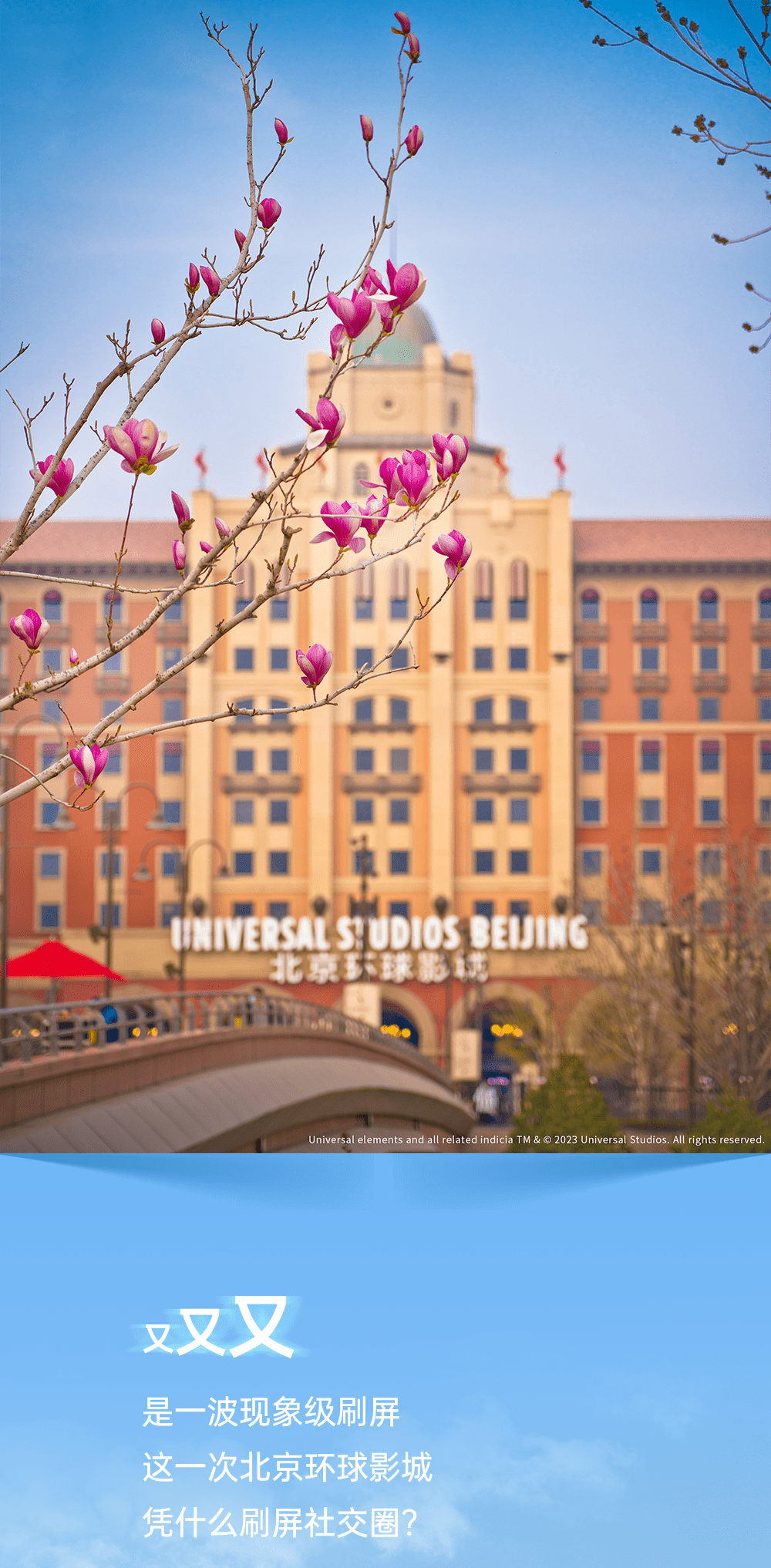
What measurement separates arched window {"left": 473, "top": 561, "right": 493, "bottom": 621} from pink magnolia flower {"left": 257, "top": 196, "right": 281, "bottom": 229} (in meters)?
14.2

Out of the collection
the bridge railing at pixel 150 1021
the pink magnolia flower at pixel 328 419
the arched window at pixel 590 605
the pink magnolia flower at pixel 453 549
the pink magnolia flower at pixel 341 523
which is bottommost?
the bridge railing at pixel 150 1021

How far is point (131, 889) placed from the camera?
706 inches

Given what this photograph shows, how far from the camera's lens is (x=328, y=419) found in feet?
13.5

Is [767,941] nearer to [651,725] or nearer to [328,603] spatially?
[651,725]

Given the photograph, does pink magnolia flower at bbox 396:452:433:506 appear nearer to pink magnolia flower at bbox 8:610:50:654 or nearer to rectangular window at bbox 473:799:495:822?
pink magnolia flower at bbox 8:610:50:654

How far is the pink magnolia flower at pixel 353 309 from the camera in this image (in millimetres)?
3945

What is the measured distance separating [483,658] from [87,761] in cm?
1525

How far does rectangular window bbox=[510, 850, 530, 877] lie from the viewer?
730 inches

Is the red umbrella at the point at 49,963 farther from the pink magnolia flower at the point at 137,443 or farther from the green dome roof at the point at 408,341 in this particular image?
the pink magnolia flower at the point at 137,443

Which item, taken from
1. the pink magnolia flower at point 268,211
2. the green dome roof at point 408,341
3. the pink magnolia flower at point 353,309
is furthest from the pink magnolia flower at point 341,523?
the green dome roof at point 408,341

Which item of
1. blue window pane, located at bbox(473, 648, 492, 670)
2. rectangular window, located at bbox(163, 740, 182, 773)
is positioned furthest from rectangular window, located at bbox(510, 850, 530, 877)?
rectangular window, located at bbox(163, 740, 182, 773)

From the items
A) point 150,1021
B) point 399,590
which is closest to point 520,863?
point 399,590

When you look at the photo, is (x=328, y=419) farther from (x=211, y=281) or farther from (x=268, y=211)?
(x=268, y=211)

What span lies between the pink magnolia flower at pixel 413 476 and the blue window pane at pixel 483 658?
14945 millimetres
